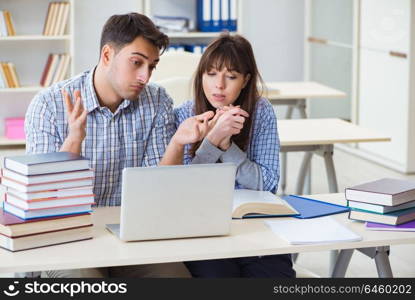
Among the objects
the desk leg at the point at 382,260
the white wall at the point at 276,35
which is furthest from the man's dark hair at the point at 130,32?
the white wall at the point at 276,35

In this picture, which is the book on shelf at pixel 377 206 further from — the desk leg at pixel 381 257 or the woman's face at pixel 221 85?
the woman's face at pixel 221 85

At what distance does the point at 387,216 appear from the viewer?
2.11 meters

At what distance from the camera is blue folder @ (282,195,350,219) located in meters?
2.24

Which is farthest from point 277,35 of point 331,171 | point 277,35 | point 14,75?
point 331,171

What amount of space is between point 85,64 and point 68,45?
327mm

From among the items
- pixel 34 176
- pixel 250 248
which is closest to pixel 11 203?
pixel 34 176

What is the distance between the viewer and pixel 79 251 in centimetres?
187

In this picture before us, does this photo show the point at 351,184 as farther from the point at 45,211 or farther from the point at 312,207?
the point at 45,211

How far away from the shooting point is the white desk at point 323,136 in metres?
3.63

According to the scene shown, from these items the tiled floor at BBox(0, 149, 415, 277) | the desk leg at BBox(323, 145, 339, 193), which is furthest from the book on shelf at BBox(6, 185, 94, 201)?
the desk leg at BBox(323, 145, 339, 193)

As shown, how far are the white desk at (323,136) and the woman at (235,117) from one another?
994mm

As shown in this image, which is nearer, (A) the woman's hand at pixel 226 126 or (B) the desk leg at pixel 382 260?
(B) the desk leg at pixel 382 260

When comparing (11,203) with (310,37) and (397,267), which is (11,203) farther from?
(310,37)

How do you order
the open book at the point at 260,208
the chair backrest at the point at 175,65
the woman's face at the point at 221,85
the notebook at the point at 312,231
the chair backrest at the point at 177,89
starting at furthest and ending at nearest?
the chair backrest at the point at 175,65, the chair backrest at the point at 177,89, the woman's face at the point at 221,85, the open book at the point at 260,208, the notebook at the point at 312,231
